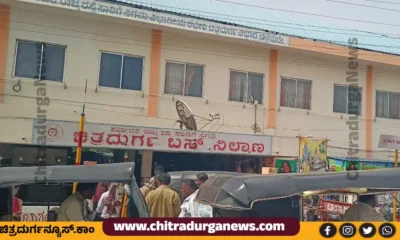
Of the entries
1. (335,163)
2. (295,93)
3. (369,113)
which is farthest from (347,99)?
(335,163)

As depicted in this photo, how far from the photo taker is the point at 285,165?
13.6 m

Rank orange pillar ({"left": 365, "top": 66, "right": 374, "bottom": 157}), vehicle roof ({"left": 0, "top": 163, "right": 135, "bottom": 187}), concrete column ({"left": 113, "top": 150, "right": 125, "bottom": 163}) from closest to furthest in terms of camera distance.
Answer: vehicle roof ({"left": 0, "top": 163, "right": 135, "bottom": 187}), concrete column ({"left": 113, "top": 150, "right": 125, "bottom": 163}), orange pillar ({"left": 365, "top": 66, "right": 374, "bottom": 157})

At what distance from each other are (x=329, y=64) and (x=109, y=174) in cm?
1236

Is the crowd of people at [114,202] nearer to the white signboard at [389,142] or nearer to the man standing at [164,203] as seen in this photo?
the man standing at [164,203]

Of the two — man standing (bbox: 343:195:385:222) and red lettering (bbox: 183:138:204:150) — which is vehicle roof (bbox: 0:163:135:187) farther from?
red lettering (bbox: 183:138:204:150)

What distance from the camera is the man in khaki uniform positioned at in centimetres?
460

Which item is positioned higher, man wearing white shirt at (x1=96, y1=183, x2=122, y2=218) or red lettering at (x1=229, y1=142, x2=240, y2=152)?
red lettering at (x1=229, y1=142, x2=240, y2=152)

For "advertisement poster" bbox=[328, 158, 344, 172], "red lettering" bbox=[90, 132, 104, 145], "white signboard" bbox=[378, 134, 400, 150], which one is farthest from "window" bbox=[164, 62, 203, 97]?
"white signboard" bbox=[378, 134, 400, 150]

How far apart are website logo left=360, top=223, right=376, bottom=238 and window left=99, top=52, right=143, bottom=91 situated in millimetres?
9820

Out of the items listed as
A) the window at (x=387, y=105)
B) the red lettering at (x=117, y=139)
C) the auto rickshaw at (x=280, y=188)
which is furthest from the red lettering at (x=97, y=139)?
the window at (x=387, y=105)

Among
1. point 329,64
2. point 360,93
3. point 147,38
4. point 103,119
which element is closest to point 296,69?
point 329,64

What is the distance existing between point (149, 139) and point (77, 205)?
687 centimetres

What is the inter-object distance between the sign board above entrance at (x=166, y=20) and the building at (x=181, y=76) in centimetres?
3

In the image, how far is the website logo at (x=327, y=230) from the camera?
10.8 feet
